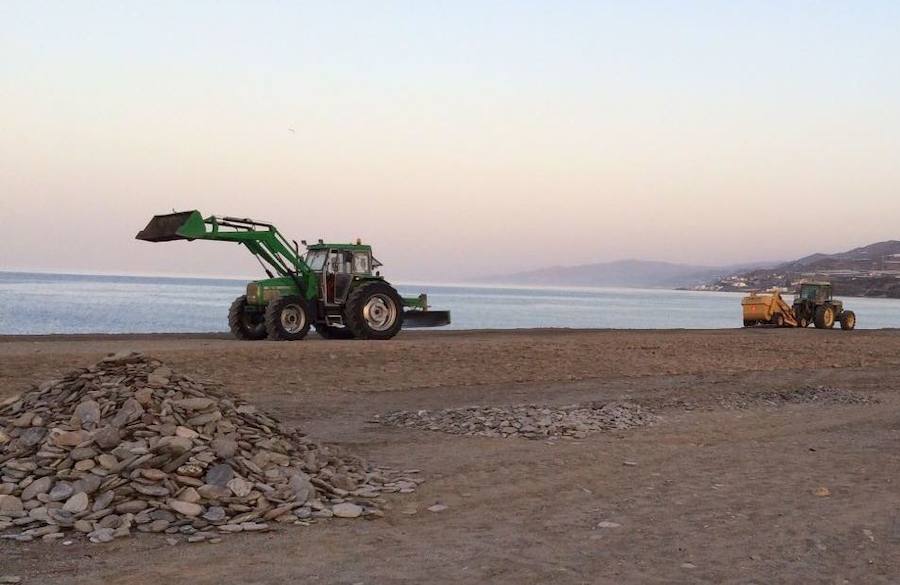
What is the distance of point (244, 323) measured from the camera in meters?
25.8

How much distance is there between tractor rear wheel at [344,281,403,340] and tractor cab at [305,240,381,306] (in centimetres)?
35

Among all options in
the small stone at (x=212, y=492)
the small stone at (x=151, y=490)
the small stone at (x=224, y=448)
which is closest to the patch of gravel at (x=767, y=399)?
the small stone at (x=224, y=448)

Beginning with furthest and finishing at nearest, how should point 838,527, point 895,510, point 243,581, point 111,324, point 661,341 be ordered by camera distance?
1. point 111,324
2. point 661,341
3. point 895,510
4. point 838,527
5. point 243,581

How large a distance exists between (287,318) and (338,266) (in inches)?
87.3

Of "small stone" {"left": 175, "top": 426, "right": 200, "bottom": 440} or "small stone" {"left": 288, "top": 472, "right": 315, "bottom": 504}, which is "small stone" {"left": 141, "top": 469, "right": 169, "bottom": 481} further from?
"small stone" {"left": 288, "top": 472, "right": 315, "bottom": 504}

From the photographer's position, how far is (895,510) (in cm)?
861

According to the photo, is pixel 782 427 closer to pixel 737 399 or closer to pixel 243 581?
pixel 737 399

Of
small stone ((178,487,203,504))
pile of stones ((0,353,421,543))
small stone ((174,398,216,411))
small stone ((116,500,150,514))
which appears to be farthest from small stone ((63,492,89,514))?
small stone ((174,398,216,411))

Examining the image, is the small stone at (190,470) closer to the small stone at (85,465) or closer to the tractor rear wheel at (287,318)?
the small stone at (85,465)

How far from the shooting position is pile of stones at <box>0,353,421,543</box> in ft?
25.1

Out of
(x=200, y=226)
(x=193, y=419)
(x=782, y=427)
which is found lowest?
(x=782, y=427)

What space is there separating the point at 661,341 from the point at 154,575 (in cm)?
2289

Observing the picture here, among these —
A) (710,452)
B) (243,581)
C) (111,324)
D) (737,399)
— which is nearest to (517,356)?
(737,399)

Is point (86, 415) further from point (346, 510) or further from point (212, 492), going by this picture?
point (346, 510)
